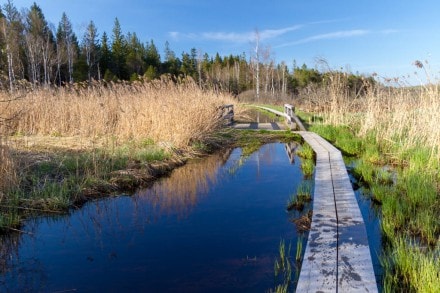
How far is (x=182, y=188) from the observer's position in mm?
5391

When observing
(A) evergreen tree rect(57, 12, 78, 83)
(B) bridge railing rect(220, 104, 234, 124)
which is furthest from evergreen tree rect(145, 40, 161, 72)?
(B) bridge railing rect(220, 104, 234, 124)

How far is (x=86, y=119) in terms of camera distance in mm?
8641

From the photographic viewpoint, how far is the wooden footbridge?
220 centimetres

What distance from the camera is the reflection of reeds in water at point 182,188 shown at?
4594mm

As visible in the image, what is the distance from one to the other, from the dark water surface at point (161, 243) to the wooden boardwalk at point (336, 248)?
36cm

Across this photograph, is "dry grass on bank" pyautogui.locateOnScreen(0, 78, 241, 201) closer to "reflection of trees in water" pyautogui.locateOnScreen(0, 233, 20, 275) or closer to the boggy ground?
the boggy ground

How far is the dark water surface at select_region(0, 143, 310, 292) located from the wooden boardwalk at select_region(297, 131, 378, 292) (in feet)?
1.19

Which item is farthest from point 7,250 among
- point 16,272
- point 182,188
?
point 182,188

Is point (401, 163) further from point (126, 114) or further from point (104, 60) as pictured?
point (104, 60)

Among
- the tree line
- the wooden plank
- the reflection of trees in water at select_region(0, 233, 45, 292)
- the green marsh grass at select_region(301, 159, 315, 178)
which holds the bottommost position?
the reflection of trees in water at select_region(0, 233, 45, 292)

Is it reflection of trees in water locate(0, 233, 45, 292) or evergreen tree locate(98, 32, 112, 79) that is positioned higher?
evergreen tree locate(98, 32, 112, 79)

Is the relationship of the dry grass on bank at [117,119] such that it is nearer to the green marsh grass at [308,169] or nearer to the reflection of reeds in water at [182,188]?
the reflection of reeds in water at [182,188]

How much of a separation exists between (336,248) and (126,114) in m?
6.67

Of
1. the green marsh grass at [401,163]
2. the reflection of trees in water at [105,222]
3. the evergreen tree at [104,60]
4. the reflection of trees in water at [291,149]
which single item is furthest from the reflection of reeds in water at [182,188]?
the evergreen tree at [104,60]
